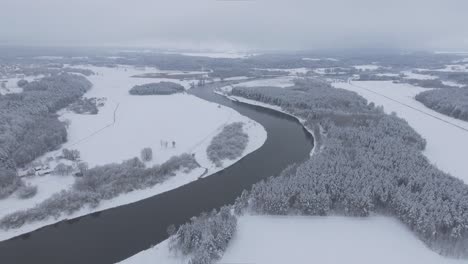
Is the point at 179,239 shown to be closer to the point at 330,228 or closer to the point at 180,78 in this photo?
the point at 330,228

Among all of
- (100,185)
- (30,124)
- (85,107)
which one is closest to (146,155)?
(100,185)

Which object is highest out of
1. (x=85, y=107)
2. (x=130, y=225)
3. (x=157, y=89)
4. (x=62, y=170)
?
(x=157, y=89)

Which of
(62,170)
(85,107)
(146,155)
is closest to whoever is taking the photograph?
(62,170)

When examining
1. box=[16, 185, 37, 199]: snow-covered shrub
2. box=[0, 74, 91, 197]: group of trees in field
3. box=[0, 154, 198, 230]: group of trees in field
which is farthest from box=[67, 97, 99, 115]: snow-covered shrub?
box=[16, 185, 37, 199]: snow-covered shrub

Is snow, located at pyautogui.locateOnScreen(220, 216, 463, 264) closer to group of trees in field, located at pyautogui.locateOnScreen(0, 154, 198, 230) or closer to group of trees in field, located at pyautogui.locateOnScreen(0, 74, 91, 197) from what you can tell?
group of trees in field, located at pyautogui.locateOnScreen(0, 154, 198, 230)

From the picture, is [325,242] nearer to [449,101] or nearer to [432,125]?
[432,125]

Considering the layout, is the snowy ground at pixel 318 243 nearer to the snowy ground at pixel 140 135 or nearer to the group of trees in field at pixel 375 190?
the group of trees in field at pixel 375 190
